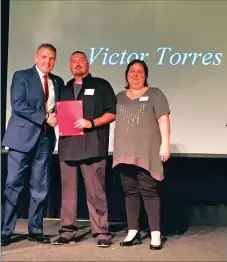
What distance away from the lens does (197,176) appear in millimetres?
3979

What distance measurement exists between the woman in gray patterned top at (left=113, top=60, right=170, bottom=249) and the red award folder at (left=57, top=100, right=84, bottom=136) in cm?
26

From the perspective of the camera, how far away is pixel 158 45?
382 cm

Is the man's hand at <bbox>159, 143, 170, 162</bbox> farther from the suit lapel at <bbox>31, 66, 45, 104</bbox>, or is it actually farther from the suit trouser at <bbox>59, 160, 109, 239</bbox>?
the suit lapel at <bbox>31, 66, 45, 104</bbox>

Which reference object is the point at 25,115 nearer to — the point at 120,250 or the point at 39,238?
the point at 39,238

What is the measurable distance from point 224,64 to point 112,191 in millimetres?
1377

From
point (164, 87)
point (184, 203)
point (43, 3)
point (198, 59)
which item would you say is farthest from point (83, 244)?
point (43, 3)

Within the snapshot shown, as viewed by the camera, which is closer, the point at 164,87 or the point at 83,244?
the point at 83,244

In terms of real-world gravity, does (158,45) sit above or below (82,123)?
above

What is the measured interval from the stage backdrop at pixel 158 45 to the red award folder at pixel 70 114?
778mm

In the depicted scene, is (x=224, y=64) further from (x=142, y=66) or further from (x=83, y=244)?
(x=83, y=244)

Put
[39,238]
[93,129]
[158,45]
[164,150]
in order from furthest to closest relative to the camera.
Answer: [158,45]
[39,238]
[93,129]
[164,150]

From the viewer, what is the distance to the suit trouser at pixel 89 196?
318 centimetres

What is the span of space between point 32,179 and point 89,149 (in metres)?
0.46

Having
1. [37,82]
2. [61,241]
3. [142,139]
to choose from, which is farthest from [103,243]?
[37,82]
